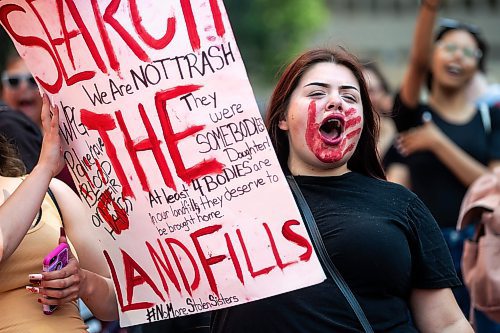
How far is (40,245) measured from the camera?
365 cm

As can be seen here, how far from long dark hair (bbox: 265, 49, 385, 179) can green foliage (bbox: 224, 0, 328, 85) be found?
3425cm

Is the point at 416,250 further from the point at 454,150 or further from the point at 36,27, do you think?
the point at 454,150

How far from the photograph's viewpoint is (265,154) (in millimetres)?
3518

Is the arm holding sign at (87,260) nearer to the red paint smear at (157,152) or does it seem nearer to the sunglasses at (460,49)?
the red paint smear at (157,152)

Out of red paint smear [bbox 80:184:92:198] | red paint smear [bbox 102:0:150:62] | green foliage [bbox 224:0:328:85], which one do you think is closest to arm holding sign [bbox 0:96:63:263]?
red paint smear [bbox 80:184:92:198]

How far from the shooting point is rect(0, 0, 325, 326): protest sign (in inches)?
138

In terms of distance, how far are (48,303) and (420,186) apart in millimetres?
3129

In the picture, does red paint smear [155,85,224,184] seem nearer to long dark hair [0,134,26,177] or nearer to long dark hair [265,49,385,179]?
long dark hair [265,49,385,179]

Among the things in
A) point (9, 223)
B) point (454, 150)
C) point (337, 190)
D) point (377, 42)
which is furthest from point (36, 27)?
point (377, 42)

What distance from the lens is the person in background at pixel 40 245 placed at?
137 inches

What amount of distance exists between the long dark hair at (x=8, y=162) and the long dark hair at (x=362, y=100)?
91 centimetres

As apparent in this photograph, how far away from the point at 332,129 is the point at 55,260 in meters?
1.04

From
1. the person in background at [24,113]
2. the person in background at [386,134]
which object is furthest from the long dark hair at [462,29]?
the person in background at [24,113]

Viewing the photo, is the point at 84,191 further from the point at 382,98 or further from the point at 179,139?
the point at 382,98
